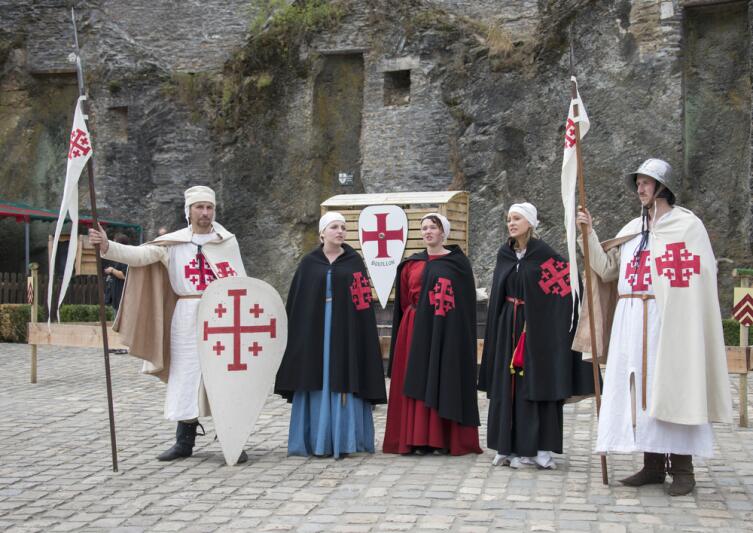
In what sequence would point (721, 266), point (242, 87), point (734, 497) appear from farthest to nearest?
point (242, 87)
point (721, 266)
point (734, 497)

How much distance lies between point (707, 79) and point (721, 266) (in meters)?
3.07

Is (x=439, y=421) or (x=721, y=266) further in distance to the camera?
(x=721, y=266)

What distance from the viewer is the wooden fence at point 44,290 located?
707 inches

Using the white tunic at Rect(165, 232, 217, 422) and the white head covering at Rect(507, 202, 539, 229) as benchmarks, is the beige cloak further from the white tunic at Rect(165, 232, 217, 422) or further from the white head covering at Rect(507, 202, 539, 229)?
the white head covering at Rect(507, 202, 539, 229)

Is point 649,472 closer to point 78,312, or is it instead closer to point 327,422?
point 327,422

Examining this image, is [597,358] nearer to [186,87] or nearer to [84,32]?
[186,87]

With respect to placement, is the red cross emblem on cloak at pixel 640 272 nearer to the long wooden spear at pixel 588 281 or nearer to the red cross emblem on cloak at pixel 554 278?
the long wooden spear at pixel 588 281

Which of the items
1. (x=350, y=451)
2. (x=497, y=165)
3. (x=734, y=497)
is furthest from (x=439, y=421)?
(x=497, y=165)

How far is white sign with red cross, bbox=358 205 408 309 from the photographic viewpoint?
12.6m

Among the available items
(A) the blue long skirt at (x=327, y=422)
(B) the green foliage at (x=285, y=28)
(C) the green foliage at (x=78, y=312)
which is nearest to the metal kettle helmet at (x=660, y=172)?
(A) the blue long skirt at (x=327, y=422)

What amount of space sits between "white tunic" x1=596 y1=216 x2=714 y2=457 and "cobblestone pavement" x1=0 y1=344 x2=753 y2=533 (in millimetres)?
275

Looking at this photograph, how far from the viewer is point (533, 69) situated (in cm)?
1858

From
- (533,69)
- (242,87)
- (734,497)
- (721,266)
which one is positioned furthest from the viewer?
(242,87)

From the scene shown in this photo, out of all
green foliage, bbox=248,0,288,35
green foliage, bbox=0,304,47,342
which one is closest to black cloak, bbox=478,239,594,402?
green foliage, bbox=0,304,47,342
